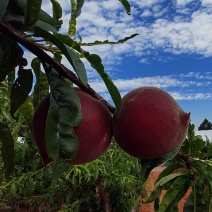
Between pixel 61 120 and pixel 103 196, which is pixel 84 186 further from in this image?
pixel 61 120

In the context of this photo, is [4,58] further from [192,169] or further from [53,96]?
[192,169]

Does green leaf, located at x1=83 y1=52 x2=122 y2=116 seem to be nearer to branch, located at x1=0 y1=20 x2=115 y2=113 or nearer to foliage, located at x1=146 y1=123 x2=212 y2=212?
branch, located at x1=0 y1=20 x2=115 y2=113

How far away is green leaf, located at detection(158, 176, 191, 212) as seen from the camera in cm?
71

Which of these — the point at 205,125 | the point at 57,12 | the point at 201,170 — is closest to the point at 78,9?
the point at 57,12

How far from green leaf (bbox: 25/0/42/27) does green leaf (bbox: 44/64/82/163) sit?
49 millimetres

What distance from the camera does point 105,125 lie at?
0.48 metres

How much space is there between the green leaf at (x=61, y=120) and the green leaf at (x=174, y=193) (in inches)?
13.8

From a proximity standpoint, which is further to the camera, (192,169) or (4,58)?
(192,169)

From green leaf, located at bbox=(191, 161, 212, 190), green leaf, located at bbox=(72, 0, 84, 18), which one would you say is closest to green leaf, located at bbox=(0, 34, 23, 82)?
green leaf, located at bbox=(72, 0, 84, 18)

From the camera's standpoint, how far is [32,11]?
0.42 meters

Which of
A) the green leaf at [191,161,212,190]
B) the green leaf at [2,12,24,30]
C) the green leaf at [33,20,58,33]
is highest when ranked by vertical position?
the green leaf at [33,20,58,33]

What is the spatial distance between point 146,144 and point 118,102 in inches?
3.4

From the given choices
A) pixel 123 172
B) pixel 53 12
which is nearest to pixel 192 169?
pixel 53 12

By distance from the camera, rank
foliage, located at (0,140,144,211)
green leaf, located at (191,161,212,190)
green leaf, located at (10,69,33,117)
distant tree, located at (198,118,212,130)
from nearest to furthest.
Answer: green leaf, located at (10,69,33,117)
green leaf, located at (191,161,212,190)
foliage, located at (0,140,144,211)
distant tree, located at (198,118,212,130)
